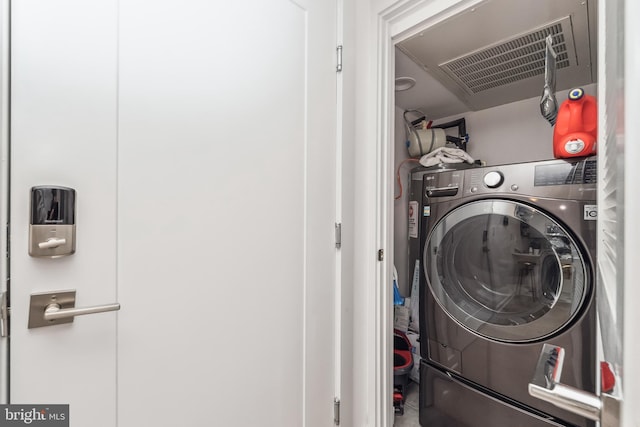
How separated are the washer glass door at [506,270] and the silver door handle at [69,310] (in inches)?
55.0

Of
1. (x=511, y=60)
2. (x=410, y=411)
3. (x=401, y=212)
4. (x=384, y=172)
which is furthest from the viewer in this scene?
(x=401, y=212)

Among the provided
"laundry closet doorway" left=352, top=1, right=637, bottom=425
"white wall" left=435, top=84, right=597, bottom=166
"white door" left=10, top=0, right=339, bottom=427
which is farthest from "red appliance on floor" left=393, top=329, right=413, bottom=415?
"white wall" left=435, top=84, right=597, bottom=166

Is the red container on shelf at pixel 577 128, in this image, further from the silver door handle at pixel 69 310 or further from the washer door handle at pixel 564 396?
the silver door handle at pixel 69 310

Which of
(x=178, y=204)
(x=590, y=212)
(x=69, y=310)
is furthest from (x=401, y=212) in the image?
(x=69, y=310)

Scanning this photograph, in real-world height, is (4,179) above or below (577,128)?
below

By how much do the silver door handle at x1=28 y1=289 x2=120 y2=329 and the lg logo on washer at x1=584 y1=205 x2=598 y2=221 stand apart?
1.59 metres

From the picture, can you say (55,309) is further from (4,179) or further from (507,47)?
(507,47)

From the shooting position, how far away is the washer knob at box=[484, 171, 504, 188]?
121 cm

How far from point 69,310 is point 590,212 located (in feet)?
5.46

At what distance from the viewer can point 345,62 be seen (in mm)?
1103

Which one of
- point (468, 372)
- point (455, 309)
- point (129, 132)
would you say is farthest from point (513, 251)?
point (129, 132)

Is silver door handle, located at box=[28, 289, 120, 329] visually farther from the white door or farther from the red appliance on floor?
the red appliance on floor

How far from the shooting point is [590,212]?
3.27ft

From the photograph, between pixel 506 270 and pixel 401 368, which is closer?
pixel 506 270
